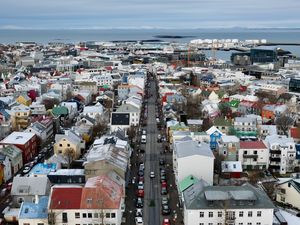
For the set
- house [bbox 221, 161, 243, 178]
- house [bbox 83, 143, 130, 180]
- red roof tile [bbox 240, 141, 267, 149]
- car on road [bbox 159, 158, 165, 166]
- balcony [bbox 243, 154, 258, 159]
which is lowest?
car on road [bbox 159, 158, 165, 166]

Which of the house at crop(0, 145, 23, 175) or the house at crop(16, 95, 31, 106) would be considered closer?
the house at crop(0, 145, 23, 175)

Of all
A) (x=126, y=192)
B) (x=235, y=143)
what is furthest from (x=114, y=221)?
(x=235, y=143)

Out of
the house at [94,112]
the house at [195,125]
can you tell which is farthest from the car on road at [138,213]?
the house at [94,112]

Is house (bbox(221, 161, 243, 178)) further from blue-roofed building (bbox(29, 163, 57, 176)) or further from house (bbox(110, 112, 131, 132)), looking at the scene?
house (bbox(110, 112, 131, 132))

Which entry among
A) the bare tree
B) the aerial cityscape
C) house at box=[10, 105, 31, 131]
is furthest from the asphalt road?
house at box=[10, 105, 31, 131]

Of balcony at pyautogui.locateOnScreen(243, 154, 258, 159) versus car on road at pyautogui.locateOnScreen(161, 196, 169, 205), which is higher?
balcony at pyautogui.locateOnScreen(243, 154, 258, 159)

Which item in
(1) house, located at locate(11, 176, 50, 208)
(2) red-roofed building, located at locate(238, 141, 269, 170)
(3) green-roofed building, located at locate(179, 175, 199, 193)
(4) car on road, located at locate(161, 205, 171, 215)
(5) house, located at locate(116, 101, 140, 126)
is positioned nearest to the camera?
(4) car on road, located at locate(161, 205, 171, 215)

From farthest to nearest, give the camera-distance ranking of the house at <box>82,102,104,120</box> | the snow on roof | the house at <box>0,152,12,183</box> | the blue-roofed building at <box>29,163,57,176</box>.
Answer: the house at <box>82,102,104,120</box>, the snow on roof, the house at <box>0,152,12,183</box>, the blue-roofed building at <box>29,163,57,176</box>

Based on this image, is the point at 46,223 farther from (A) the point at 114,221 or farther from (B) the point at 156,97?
(B) the point at 156,97
